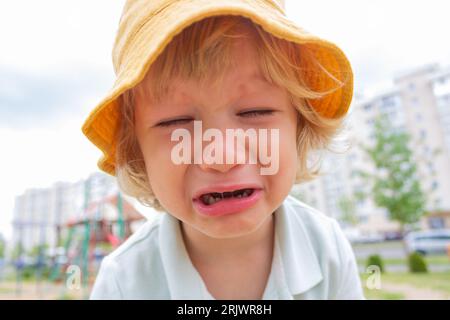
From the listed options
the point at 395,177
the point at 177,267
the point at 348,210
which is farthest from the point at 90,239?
the point at 348,210

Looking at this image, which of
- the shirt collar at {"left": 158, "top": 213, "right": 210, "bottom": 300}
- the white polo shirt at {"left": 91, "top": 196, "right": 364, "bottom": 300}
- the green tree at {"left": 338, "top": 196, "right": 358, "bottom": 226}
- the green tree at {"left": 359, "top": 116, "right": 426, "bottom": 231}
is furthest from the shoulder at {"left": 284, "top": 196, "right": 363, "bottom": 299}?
the green tree at {"left": 338, "top": 196, "right": 358, "bottom": 226}

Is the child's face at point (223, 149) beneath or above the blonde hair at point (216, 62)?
beneath

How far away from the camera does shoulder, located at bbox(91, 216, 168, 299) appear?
52 centimetres

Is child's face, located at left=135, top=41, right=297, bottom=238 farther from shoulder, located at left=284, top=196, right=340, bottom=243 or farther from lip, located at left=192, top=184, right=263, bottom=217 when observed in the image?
shoulder, located at left=284, top=196, right=340, bottom=243

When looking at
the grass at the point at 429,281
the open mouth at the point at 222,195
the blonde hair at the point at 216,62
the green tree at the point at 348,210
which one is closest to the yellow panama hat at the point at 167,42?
the blonde hair at the point at 216,62

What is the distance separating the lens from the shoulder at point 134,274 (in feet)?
1.69

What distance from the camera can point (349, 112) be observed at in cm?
50

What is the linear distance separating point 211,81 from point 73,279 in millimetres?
440

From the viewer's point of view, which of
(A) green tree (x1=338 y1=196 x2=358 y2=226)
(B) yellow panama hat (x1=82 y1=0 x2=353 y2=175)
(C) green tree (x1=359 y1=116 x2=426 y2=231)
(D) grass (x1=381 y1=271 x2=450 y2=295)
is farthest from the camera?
(A) green tree (x1=338 y1=196 x2=358 y2=226)

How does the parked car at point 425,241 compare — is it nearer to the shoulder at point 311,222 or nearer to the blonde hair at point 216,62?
the shoulder at point 311,222

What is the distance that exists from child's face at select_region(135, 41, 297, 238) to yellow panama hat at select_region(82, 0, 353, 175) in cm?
4

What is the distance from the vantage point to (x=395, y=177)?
18.5ft

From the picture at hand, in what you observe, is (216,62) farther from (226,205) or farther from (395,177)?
(395,177)
